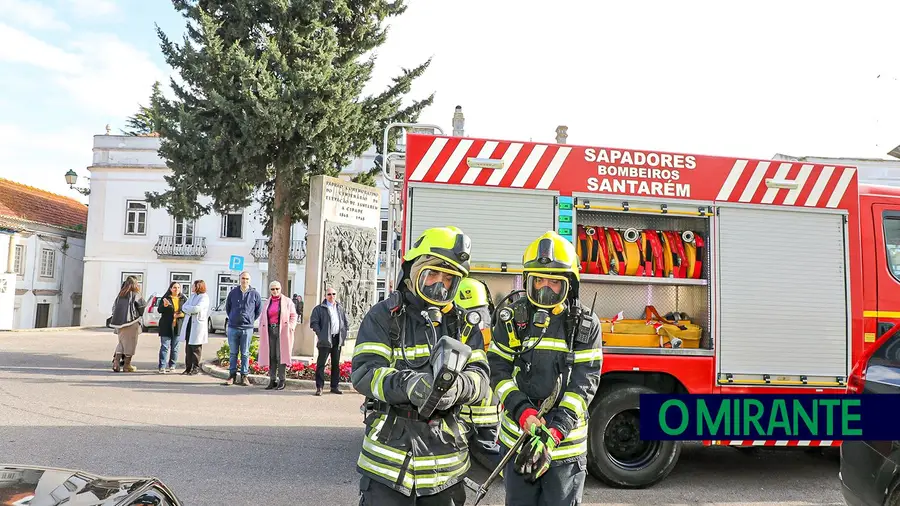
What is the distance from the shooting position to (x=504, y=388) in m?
3.44

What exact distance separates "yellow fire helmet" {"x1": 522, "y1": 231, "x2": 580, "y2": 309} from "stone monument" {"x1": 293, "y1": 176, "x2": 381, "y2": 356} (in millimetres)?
10485

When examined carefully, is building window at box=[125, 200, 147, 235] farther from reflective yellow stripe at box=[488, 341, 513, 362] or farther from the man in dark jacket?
reflective yellow stripe at box=[488, 341, 513, 362]

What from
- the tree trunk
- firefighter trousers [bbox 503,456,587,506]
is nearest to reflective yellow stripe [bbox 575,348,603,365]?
firefighter trousers [bbox 503,456,587,506]

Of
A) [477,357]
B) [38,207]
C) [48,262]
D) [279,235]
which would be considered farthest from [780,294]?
[38,207]

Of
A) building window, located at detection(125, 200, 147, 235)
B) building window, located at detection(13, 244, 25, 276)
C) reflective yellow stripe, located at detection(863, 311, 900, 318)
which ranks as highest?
building window, located at detection(125, 200, 147, 235)

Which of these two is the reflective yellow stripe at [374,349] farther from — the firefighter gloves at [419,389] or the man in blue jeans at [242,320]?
the man in blue jeans at [242,320]

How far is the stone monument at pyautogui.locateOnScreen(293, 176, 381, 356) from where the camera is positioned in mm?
13930

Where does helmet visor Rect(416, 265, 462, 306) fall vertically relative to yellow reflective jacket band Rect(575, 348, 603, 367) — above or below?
above

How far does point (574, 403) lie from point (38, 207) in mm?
37835

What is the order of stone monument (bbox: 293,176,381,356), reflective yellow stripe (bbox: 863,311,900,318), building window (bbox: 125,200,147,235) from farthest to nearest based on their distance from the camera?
building window (bbox: 125,200,147,235), stone monument (bbox: 293,176,381,356), reflective yellow stripe (bbox: 863,311,900,318)

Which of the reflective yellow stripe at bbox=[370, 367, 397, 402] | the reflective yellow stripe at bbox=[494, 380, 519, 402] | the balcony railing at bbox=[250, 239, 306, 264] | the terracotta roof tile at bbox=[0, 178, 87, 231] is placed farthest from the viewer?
the balcony railing at bbox=[250, 239, 306, 264]

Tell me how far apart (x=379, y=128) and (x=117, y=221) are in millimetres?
21093

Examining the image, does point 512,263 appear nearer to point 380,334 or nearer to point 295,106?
point 380,334

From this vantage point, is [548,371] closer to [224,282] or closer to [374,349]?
[374,349]
